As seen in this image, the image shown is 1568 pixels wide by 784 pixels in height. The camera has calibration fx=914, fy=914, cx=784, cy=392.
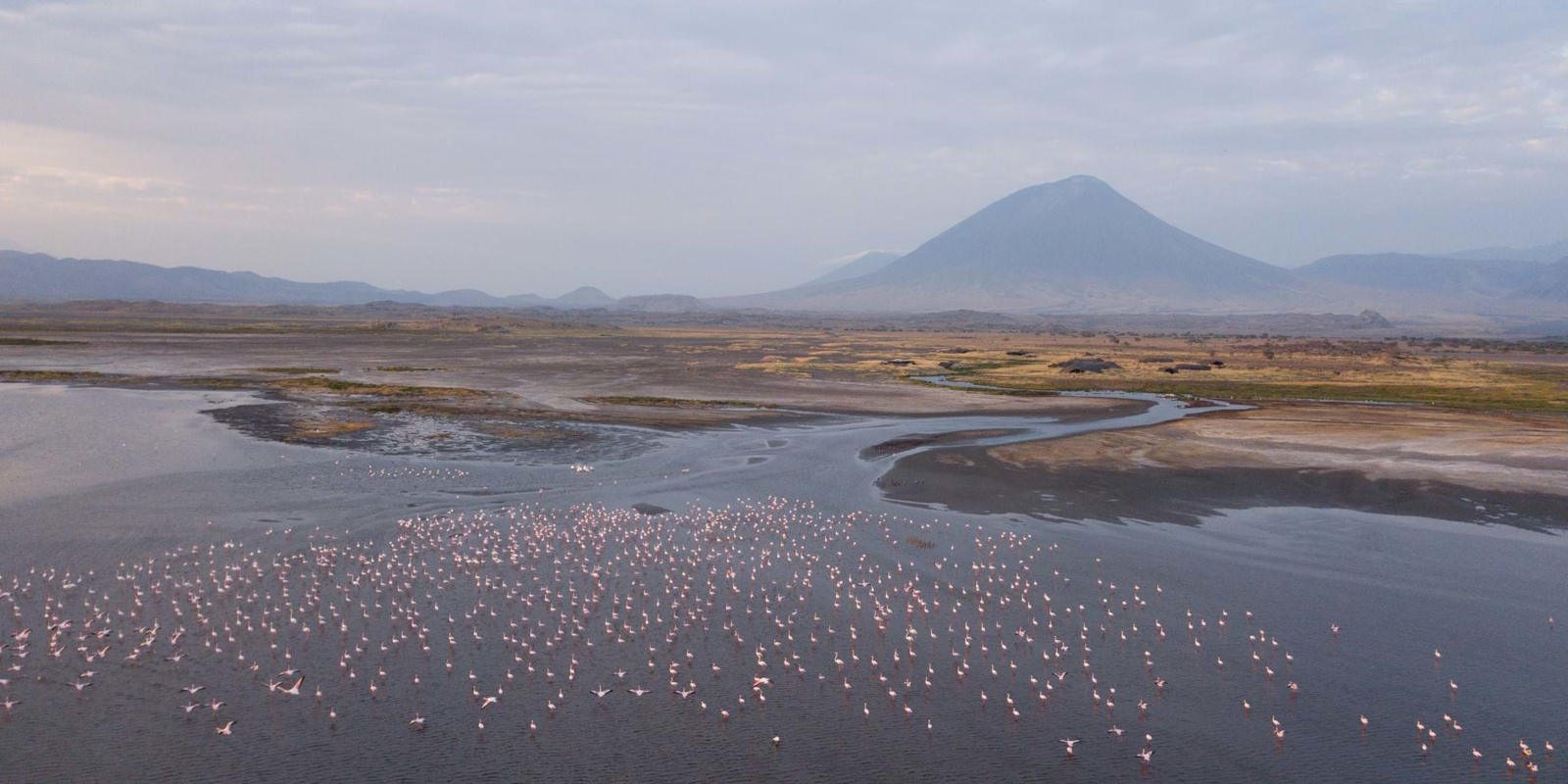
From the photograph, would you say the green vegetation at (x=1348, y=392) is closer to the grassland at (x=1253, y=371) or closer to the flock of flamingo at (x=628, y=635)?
the grassland at (x=1253, y=371)

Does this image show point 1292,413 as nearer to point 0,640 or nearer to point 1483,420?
point 1483,420

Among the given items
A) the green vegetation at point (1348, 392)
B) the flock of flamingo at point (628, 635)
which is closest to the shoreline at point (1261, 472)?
the flock of flamingo at point (628, 635)

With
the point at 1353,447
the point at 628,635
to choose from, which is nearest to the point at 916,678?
the point at 628,635

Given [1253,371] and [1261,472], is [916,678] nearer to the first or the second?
[1261,472]

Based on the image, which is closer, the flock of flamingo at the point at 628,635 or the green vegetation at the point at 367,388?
the flock of flamingo at the point at 628,635

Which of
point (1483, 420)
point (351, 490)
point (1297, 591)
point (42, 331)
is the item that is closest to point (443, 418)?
point (351, 490)

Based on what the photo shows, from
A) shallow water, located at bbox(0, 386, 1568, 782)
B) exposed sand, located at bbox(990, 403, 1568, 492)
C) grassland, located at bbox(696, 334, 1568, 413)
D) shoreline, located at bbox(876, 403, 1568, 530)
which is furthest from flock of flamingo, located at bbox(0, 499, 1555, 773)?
grassland, located at bbox(696, 334, 1568, 413)
